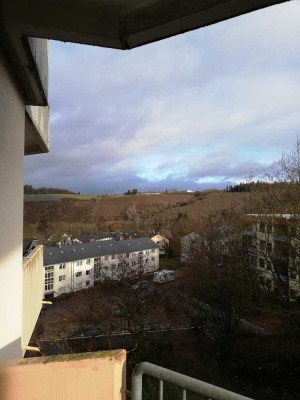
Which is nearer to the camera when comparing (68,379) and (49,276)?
(68,379)

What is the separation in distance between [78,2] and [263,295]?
55.7ft

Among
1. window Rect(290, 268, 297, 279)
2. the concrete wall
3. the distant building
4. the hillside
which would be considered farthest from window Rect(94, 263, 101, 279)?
the concrete wall

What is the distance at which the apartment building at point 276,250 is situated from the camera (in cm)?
1364

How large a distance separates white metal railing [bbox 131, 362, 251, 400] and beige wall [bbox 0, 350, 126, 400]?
0.16 meters

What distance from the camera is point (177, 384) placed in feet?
5.48

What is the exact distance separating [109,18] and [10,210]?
1.49 m

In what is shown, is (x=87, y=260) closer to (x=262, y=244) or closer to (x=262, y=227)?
(x=262, y=244)

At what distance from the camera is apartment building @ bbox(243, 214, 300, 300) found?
13.6 metres

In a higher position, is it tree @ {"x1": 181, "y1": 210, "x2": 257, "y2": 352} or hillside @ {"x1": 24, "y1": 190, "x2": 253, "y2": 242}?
hillside @ {"x1": 24, "y1": 190, "x2": 253, "y2": 242}

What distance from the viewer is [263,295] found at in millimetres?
16859

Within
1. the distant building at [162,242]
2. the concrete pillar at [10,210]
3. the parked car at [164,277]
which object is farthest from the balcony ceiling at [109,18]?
the distant building at [162,242]

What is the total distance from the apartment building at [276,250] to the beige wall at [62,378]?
1243 cm

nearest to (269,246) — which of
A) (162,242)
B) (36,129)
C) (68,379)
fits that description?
(36,129)

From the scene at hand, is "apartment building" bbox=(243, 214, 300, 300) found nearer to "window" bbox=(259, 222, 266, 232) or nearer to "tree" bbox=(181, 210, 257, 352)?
"window" bbox=(259, 222, 266, 232)
